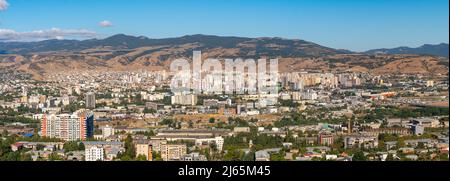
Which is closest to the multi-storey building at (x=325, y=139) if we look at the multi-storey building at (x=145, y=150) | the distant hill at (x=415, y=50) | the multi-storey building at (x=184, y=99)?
the multi-storey building at (x=145, y=150)

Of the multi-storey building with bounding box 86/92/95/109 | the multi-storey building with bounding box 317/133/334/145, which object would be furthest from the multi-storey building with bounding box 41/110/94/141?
the multi-storey building with bounding box 86/92/95/109

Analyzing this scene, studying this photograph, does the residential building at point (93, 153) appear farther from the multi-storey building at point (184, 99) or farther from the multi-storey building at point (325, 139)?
the multi-storey building at point (184, 99)

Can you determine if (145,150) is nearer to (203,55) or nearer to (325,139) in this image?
(325,139)

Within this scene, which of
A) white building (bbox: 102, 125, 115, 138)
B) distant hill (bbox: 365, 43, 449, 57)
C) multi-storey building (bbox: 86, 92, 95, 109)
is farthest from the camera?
distant hill (bbox: 365, 43, 449, 57)

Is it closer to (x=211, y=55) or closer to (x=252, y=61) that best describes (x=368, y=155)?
(x=252, y=61)

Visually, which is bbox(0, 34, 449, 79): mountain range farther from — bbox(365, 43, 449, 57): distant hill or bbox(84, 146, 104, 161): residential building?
bbox(84, 146, 104, 161): residential building
